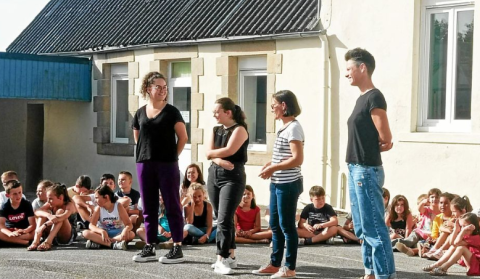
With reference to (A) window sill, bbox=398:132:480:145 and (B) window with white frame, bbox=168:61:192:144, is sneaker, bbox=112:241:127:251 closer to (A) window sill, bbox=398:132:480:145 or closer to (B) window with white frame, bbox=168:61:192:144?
(A) window sill, bbox=398:132:480:145

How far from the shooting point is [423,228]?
11.3m

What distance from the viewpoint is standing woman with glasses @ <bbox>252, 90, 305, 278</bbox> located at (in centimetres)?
852

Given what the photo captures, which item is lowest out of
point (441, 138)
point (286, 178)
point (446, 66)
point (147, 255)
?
point (147, 255)

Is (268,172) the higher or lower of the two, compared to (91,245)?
higher

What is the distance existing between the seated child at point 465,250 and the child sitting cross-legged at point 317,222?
7.88 feet

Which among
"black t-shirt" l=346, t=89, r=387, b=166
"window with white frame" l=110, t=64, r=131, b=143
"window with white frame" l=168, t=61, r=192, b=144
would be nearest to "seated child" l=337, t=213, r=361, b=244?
"black t-shirt" l=346, t=89, r=387, b=166

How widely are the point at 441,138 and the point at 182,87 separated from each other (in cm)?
670

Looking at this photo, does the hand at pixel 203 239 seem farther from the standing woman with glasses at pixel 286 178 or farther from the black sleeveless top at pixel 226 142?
the standing woman with glasses at pixel 286 178

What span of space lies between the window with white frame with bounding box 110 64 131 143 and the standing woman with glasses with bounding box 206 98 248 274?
35.7 ft

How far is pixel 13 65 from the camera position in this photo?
19.1 meters

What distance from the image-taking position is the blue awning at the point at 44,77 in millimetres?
19062

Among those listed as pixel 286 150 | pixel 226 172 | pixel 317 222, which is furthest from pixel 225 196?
pixel 317 222

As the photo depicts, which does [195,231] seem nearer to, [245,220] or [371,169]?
[245,220]

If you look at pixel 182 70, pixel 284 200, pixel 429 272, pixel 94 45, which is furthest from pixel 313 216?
pixel 94 45
